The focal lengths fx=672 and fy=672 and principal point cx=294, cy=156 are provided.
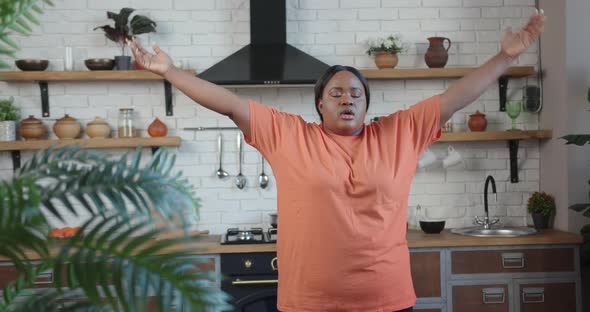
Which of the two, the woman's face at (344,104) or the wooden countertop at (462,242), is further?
the wooden countertop at (462,242)

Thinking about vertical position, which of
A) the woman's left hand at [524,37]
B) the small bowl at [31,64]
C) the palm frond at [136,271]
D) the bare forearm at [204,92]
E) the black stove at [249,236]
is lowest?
the black stove at [249,236]

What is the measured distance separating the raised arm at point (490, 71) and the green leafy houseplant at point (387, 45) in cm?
182

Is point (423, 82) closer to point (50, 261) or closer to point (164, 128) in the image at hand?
point (164, 128)

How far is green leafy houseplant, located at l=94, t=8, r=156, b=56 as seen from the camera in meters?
3.94

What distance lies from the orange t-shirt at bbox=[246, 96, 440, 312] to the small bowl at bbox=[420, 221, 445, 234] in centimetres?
184

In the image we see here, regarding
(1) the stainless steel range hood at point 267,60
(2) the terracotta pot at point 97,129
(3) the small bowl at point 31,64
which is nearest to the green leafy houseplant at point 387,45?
(1) the stainless steel range hood at point 267,60

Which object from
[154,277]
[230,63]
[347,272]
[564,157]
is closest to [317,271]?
[347,272]

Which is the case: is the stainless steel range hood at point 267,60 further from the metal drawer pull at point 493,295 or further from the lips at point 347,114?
the lips at point 347,114

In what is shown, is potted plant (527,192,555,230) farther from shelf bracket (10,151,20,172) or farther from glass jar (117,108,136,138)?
shelf bracket (10,151,20,172)

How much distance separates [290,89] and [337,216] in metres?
2.25

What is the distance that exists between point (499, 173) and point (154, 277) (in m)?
3.80

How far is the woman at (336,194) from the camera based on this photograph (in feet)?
6.62

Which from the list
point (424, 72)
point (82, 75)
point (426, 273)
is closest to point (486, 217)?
point (426, 273)

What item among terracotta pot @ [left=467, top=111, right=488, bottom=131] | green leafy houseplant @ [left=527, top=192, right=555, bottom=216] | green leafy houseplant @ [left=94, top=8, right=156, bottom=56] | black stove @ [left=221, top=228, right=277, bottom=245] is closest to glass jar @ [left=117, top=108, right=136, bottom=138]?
green leafy houseplant @ [left=94, top=8, right=156, bottom=56]
